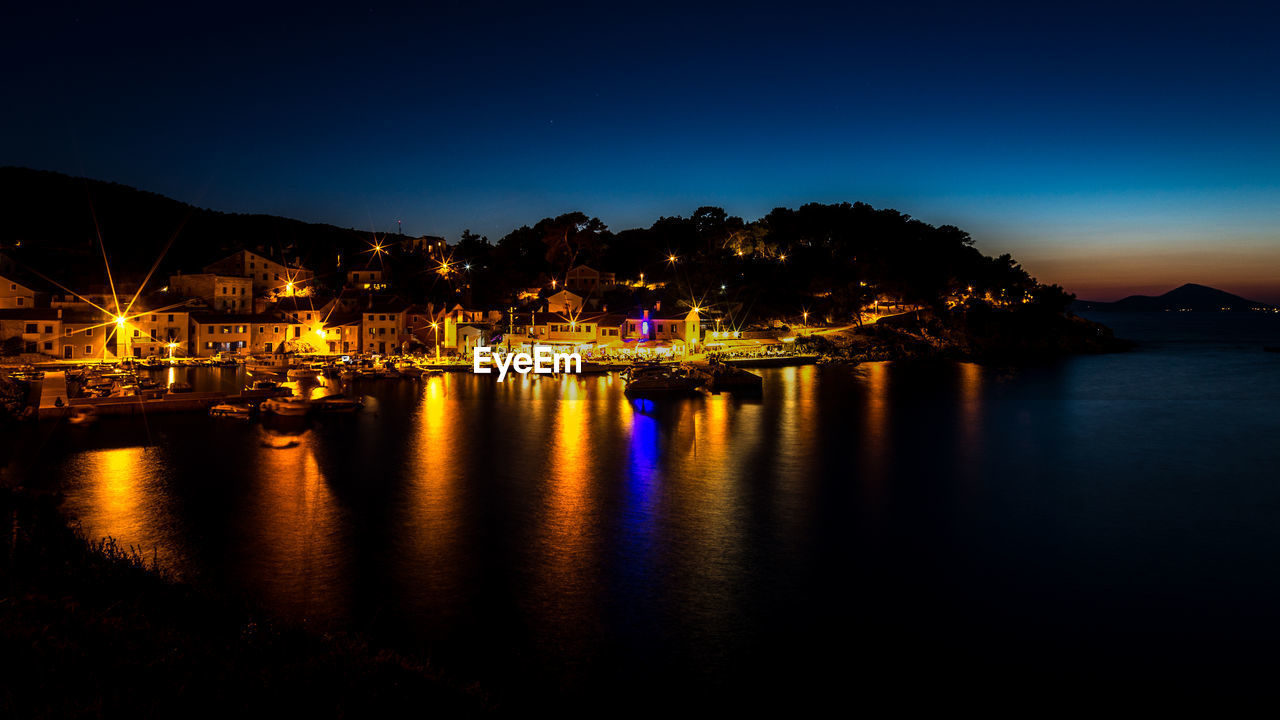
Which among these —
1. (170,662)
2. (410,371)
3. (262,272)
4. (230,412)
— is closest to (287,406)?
(230,412)

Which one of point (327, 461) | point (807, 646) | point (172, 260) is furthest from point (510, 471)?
point (172, 260)

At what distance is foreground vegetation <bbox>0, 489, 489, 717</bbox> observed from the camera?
4695 mm

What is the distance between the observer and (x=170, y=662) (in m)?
5.20

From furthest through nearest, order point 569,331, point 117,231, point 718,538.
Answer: point 117,231, point 569,331, point 718,538

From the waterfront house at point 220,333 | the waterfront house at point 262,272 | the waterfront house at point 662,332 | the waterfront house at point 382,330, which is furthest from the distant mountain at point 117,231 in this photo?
the waterfront house at point 662,332

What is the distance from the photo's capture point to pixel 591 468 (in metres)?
16.5

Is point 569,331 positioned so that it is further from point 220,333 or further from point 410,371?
point 220,333

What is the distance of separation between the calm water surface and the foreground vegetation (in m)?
1.36

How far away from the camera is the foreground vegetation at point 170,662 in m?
4.70

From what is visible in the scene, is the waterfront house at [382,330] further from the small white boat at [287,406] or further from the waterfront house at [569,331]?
the small white boat at [287,406]

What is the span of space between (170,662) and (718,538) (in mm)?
8071

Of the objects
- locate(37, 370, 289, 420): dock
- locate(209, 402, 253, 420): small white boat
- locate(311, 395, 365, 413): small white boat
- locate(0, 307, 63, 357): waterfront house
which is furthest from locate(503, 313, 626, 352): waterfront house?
locate(0, 307, 63, 357): waterfront house

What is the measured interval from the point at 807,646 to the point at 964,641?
1.96 meters

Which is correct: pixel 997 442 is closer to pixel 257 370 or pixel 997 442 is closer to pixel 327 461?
pixel 327 461
